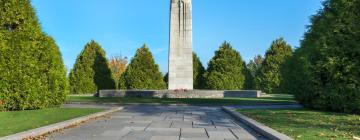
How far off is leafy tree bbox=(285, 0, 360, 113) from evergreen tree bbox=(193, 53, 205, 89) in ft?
89.2

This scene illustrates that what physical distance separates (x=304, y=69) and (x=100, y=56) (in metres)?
27.3

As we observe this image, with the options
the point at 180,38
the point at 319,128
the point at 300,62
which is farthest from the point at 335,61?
the point at 180,38

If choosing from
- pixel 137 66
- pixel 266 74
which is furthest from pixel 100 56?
pixel 266 74

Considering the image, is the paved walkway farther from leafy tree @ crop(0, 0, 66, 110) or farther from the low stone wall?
the low stone wall

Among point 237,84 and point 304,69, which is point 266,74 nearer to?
point 237,84

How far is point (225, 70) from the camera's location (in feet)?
153

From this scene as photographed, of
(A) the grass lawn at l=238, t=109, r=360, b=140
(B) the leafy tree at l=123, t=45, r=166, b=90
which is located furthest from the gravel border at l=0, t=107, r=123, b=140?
(B) the leafy tree at l=123, t=45, r=166, b=90

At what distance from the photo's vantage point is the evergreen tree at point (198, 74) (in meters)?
47.6

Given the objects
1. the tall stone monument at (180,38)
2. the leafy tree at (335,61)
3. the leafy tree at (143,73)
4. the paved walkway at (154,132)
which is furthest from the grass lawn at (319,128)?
the leafy tree at (143,73)

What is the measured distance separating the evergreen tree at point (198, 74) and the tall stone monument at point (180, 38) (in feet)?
41.7

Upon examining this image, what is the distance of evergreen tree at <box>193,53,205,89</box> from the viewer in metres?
47.6

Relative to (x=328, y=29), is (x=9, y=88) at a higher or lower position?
lower

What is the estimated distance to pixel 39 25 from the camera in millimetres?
19672

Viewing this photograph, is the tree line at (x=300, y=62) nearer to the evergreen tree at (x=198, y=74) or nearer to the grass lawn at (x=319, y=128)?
the grass lawn at (x=319, y=128)
